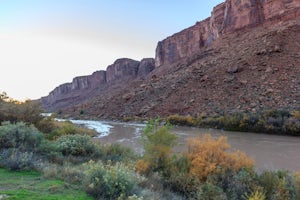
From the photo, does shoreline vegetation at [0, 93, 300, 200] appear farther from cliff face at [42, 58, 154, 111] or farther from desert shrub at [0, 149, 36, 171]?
cliff face at [42, 58, 154, 111]

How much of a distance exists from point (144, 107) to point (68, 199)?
121 feet

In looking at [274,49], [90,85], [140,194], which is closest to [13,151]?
Result: [140,194]

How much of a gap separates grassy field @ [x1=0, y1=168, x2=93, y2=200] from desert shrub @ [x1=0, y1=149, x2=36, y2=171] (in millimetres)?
395

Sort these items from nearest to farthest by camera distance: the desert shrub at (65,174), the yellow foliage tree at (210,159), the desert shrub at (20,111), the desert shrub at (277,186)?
the desert shrub at (65,174) → the desert shrub at (277,186) → the yellow foliage tree at (210,159) → the desert shrub at (20,111)

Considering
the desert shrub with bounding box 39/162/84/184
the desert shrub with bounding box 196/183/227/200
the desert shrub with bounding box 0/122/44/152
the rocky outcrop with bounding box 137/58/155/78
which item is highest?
the rocky outcrop with bounding box 137/58/155/78

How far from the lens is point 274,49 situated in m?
36.0

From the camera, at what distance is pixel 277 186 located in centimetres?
721

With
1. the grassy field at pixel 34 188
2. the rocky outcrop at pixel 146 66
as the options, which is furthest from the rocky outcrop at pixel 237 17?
the grassy field at pixel 34 188

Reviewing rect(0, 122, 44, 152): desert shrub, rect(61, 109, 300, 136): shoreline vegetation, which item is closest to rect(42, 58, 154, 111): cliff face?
rect(61, 109, 300, 136): shoreline vegetation

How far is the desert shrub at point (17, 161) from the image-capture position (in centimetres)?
730

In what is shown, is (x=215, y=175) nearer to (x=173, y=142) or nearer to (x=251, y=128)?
(x=173, y=142)

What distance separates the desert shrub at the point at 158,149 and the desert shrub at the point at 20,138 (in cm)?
321

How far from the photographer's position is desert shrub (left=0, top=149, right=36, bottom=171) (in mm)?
7301

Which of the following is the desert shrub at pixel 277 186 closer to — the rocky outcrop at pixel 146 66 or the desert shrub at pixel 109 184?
the desert shrub at pixel 109 184
